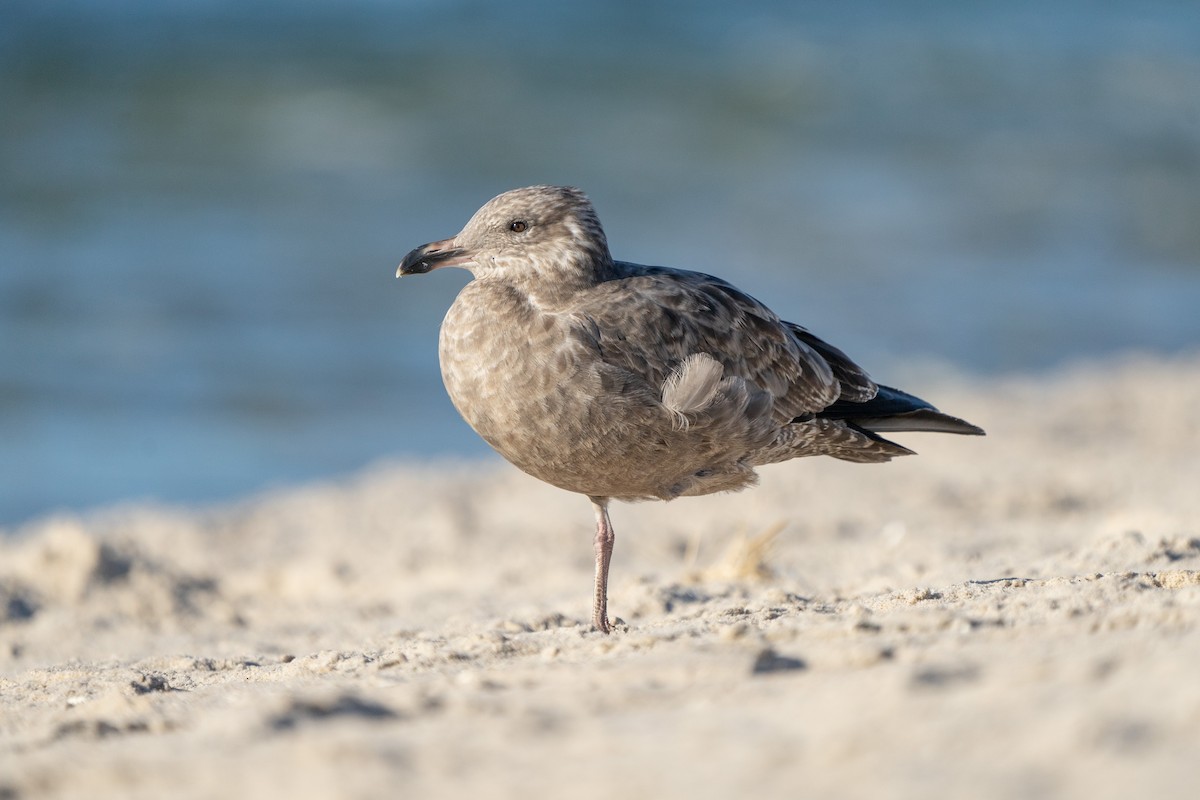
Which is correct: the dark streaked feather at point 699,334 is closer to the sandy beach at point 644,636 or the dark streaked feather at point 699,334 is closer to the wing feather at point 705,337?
the wing feather at point 705,337

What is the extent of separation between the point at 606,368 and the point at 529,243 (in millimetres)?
607

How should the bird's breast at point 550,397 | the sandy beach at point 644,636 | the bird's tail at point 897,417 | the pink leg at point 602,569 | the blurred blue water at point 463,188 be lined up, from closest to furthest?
the sandy beach at point 644,636 < the bird's breast at point 550,397 < the pink leg at point 602,569 < the bird's tail at point 897,417 < the blurred blue water at point 463,188

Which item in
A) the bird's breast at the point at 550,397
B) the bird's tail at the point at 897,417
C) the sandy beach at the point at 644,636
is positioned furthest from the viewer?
the bird's tail at the point at 897,417

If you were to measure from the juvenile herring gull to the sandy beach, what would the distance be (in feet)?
1.54

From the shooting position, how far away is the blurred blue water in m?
9.76

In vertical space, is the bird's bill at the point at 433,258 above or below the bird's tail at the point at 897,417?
above

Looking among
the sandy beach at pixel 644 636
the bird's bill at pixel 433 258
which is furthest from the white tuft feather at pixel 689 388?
the bird's bill at pixel 433 258

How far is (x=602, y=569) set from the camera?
439 cm

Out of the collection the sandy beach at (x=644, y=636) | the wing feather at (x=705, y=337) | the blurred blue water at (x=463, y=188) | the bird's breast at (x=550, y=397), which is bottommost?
the sandy beach at (x=644, y=636)

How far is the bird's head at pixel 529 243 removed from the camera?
4.41m

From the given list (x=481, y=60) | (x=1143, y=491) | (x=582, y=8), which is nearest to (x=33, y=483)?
(x=1143, y=491)

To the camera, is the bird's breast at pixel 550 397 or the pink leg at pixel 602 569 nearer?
the bird's breast at pixel 550 397

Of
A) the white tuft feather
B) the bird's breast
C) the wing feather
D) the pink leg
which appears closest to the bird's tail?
the wing feather

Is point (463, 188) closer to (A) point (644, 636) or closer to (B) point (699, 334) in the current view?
(B) point (699, 334)
